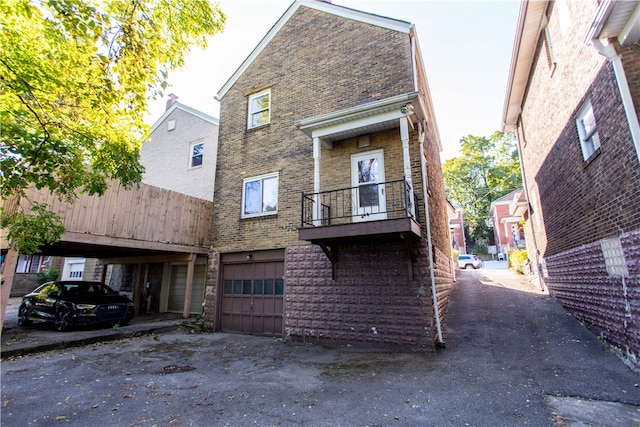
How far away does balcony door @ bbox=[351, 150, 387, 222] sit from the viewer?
8.67 metres

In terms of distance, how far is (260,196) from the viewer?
10828mm

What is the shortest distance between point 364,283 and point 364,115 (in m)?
4.36

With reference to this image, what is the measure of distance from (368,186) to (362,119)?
1.79m

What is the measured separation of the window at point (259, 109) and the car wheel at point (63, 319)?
8262 mm

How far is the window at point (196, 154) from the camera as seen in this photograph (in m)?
15.4

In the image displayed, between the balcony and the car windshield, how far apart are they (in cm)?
795

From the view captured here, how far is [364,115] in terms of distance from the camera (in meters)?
8.42

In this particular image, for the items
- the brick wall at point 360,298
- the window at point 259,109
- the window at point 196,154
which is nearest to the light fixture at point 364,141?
the brick wall at point 360,298

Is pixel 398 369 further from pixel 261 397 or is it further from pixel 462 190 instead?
pixel 462 190

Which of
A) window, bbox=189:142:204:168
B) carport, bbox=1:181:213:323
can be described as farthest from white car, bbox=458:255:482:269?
window, bbox=189:142:204:168

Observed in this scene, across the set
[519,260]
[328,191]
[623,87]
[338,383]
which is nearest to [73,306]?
[328,191]

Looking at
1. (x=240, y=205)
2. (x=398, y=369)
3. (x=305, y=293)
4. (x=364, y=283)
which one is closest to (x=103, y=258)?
(x=240, y=205)

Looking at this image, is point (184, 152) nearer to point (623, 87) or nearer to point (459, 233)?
point (623, 87)

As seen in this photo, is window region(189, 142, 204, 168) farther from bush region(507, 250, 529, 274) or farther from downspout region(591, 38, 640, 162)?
bush region(507, 250, 529, 274)
